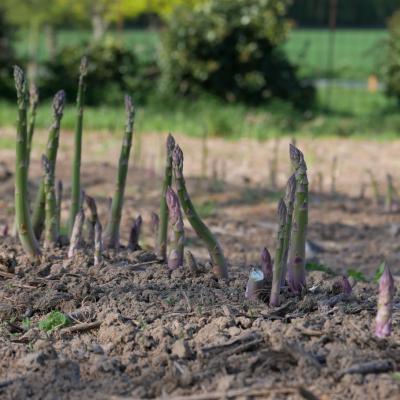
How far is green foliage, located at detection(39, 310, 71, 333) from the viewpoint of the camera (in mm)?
3150

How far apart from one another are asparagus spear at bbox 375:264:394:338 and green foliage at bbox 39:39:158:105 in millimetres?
14131

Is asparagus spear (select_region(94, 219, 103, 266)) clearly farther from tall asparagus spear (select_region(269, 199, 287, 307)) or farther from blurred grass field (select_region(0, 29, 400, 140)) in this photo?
blurred grass field (select_region(0, 29, 400, 140))

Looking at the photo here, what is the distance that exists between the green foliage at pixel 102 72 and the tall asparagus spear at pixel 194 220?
43.9 feet

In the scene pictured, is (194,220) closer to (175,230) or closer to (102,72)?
(175,230)

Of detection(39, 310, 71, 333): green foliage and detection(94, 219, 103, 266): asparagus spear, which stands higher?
detection(94, 219, 103, 266): asparagus spear

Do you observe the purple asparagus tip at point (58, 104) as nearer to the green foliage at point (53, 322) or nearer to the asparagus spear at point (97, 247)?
the asparagus spear at point (97, 247)

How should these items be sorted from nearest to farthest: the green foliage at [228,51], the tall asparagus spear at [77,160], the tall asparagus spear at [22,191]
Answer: the tall asparagus spear at [22,191] → the tall asparagus spear at [77,160] → the green foliage at [228,51]

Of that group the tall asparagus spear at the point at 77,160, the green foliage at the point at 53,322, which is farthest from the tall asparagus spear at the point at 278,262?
the tall asparagus spear at the point at 77,160

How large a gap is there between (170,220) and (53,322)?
2.20 ft

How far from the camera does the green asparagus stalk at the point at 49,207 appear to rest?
12.6 ft

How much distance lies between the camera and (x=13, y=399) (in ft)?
8.43

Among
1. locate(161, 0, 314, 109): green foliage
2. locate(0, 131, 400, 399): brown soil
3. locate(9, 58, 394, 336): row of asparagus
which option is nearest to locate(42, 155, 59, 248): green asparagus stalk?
locate(9, 58, 394, 336): row of asparagus

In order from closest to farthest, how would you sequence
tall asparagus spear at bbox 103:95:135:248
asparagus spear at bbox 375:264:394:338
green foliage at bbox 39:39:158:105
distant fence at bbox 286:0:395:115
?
asparagus spear at bbox 375:264:394:338 < tall asparagus spear at bbox 103:95:135:248 < green foliage at bbox 39:39:158:105 < distant fence at bbox 286:0:395:115

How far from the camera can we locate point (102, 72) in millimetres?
17078
